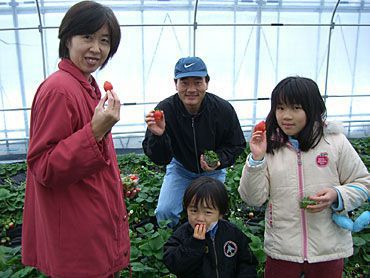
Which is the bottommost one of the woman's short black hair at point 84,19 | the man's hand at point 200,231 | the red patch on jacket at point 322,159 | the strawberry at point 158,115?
the man's hand at point 200,231

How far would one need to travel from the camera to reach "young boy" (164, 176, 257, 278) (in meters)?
2.17

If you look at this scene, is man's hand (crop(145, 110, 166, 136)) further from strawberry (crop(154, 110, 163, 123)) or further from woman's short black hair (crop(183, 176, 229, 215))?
woman's short black hair (crop(183, 176, 229, 215))

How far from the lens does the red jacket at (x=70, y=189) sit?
1608 millimetres

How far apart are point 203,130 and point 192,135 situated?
0.34 feet

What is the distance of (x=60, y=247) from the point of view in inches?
69.4

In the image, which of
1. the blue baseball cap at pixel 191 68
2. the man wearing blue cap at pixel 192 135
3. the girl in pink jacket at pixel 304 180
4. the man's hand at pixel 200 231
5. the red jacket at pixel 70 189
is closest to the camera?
the red jacket at pixel 70 189

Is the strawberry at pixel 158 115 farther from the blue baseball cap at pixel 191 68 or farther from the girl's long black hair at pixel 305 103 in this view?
the girl's long black hair at pixel 305 103

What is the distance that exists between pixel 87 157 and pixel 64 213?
0.31 metres

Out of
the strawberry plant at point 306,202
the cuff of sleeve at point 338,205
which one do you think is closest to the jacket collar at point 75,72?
the strawberry plant at point 306,202

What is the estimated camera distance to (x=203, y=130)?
11.5 feet

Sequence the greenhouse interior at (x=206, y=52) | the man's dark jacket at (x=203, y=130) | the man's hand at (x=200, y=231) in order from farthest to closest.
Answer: the greenhouse interior at (x=206, y=52)
the man's dark jacket at (x=203, y=130)
the man's hand at (x=200, y=231)

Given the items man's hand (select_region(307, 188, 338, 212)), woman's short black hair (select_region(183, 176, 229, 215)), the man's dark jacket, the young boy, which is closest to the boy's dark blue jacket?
the young boy

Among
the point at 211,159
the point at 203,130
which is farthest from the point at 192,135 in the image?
the point at 211,159

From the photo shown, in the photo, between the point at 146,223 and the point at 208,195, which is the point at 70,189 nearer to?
the point at 208,195
